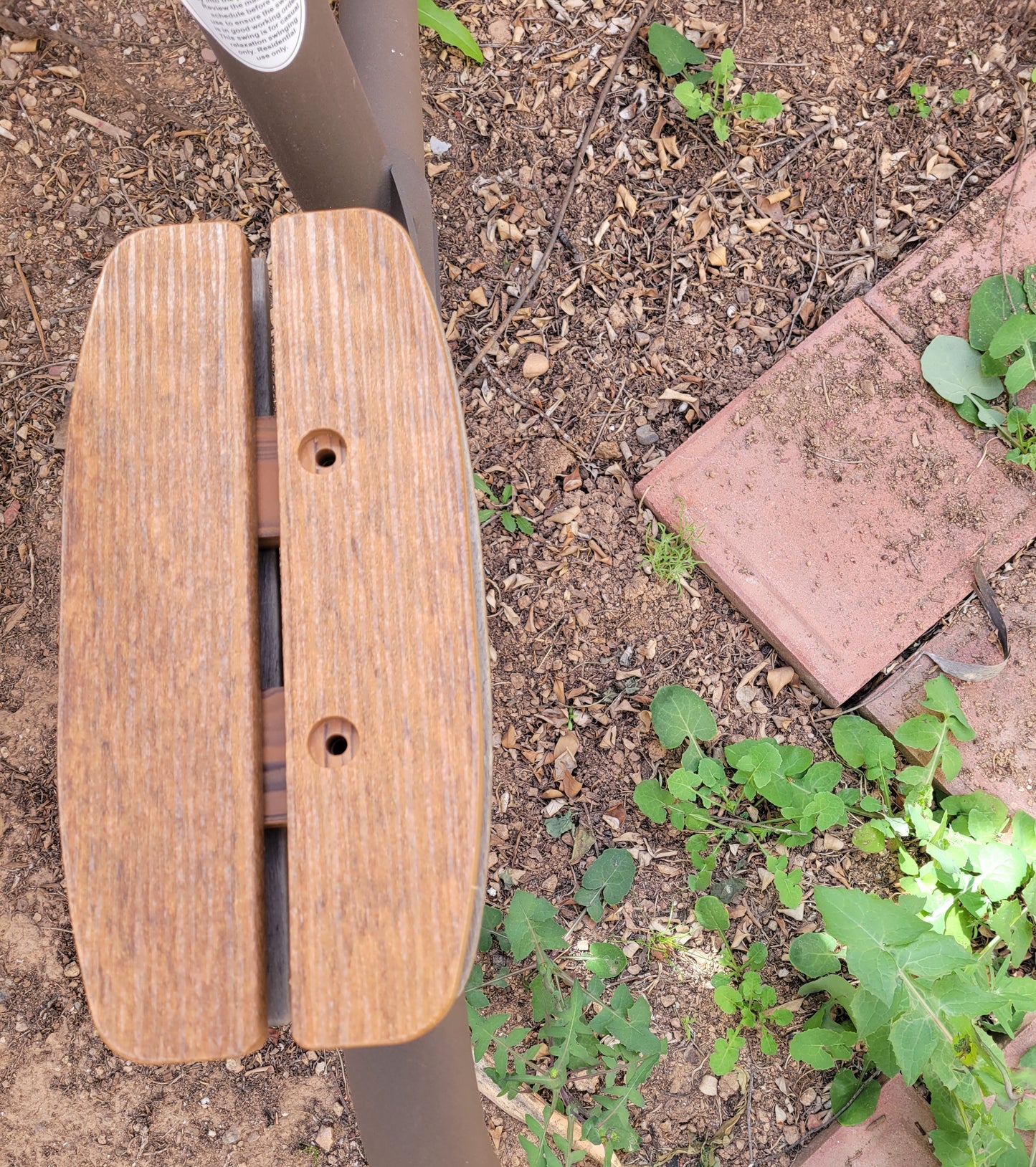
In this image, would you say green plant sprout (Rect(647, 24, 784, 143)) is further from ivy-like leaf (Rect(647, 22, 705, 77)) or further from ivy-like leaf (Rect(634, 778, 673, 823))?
ivy-like leaf (Rect(634, 778, 673, 823))

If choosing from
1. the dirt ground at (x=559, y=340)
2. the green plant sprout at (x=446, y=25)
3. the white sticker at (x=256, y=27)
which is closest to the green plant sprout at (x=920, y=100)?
the dirt ground at (x=559, y=340)

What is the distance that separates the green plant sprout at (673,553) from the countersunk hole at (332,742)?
115 centimetres

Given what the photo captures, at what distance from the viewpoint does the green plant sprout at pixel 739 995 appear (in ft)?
5.57

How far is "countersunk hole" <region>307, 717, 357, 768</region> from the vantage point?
807 millimetres

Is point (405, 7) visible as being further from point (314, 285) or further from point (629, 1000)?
point (629, 1000)

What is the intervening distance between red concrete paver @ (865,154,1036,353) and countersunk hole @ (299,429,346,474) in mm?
1516

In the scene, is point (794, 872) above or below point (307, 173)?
below

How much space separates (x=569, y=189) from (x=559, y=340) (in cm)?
33

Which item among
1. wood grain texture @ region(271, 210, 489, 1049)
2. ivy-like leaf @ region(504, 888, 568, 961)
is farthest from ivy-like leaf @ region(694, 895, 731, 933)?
wood grain texture @ region(271, 210, 489, 1049)

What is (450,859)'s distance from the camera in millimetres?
796

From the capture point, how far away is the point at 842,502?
189cm

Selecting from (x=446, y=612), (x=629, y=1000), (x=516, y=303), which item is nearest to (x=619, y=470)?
(x=516, y=303)

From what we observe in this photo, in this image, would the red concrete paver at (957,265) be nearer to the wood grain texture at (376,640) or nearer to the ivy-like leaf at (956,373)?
the ivy-like leaf at (956,373)

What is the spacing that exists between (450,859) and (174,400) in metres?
0.50
